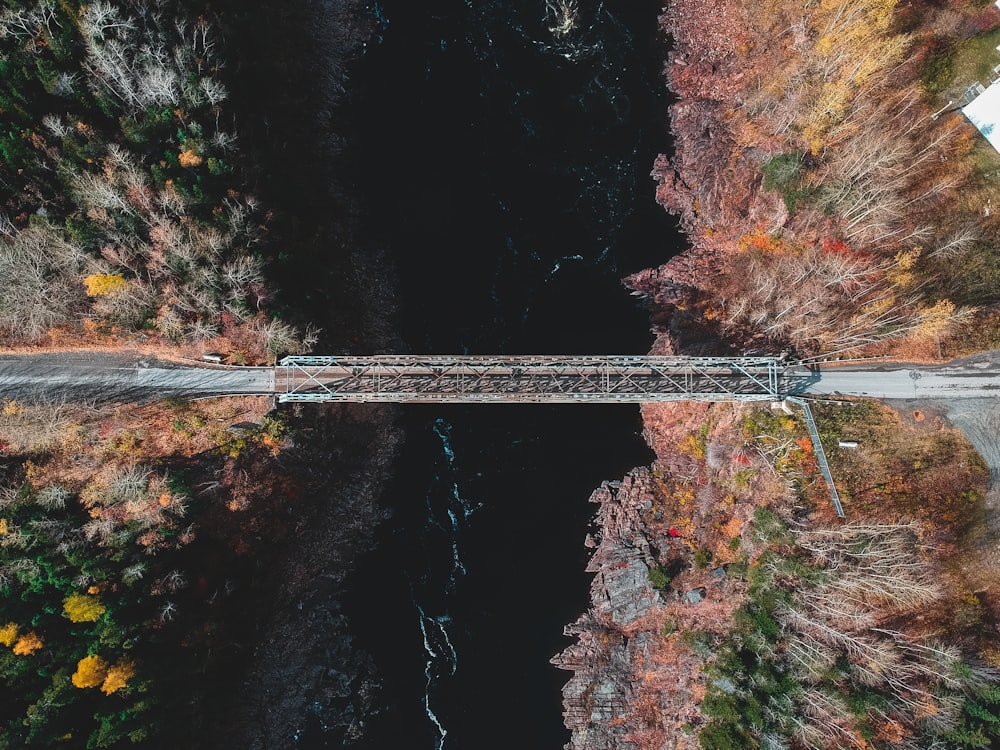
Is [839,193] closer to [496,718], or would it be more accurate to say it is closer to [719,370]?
[719,370]

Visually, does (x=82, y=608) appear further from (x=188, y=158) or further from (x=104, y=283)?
(x=188, y=158)

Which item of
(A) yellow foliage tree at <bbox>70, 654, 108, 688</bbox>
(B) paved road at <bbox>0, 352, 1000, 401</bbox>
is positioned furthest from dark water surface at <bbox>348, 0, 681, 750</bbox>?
(A) yellow foliage tree at <bbox>70, 654, 108, 688</bbox>

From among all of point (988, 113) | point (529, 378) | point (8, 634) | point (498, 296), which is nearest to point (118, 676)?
point (8, 634)

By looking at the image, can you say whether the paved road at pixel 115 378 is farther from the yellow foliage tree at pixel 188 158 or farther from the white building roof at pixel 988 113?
the white building roof at pixel 988 113

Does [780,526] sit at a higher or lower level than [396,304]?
lower

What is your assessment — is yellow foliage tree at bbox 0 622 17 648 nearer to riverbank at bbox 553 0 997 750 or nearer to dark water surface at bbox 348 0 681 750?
dark water surface at bbox 348 0 681 750

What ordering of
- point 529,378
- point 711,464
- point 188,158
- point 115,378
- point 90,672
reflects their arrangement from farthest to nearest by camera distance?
point 711,464 < point 529,378 < point 115,378 < point 188,158 < point 90,672

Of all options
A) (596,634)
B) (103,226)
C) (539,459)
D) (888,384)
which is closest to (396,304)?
(539,459)
